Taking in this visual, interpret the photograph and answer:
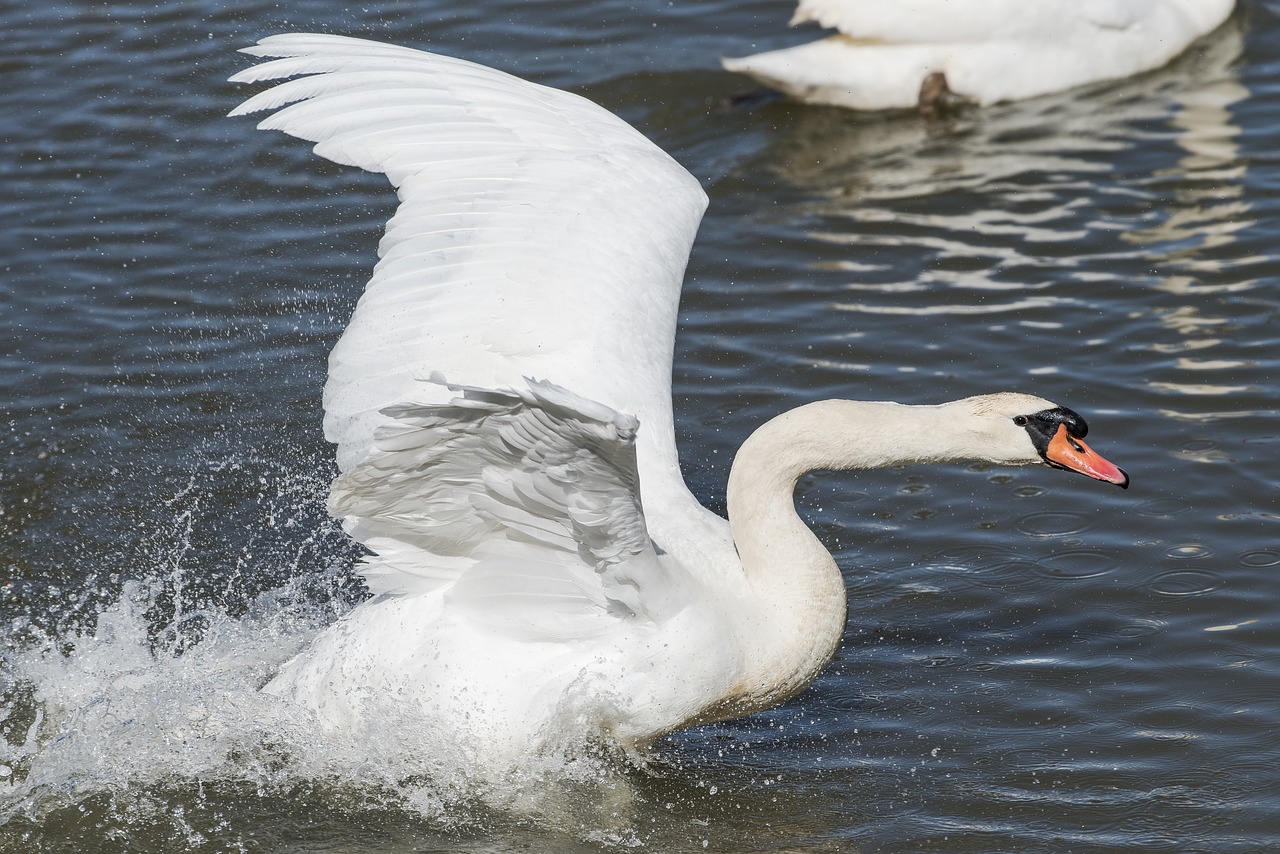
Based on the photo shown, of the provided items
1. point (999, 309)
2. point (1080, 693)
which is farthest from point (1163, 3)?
point (1080, 693)

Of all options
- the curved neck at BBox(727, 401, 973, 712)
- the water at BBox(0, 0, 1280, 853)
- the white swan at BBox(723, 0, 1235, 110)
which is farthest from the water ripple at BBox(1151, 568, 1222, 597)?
the white swan at BBox(723, 0, 1235, 110)

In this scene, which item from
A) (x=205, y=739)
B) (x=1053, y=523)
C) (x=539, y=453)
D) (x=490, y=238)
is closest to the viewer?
(x=539, y=453)

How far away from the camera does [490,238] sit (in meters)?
5.67

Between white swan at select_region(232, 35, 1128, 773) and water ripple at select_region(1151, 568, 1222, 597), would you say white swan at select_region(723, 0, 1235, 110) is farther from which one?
water ripple at select_region(1151, 568, 1222, 597)

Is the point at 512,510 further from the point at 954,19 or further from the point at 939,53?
the point at 954,19

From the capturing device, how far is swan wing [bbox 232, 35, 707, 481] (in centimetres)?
548

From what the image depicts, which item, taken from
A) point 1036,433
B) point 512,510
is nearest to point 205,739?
point 512,510

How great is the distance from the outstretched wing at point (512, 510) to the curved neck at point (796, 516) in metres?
0.34

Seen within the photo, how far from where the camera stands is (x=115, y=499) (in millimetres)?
7012

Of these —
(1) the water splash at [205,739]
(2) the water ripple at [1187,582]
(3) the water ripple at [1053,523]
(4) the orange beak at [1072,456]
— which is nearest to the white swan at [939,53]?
(3) the water ripple at [1053,523]

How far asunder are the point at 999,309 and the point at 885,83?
2.57 meters

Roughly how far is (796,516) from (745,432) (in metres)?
2.41

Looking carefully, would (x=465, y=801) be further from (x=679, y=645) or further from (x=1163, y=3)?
(x=1163, y=3)

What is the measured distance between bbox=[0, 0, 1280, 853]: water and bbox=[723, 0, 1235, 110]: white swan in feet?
0.58
